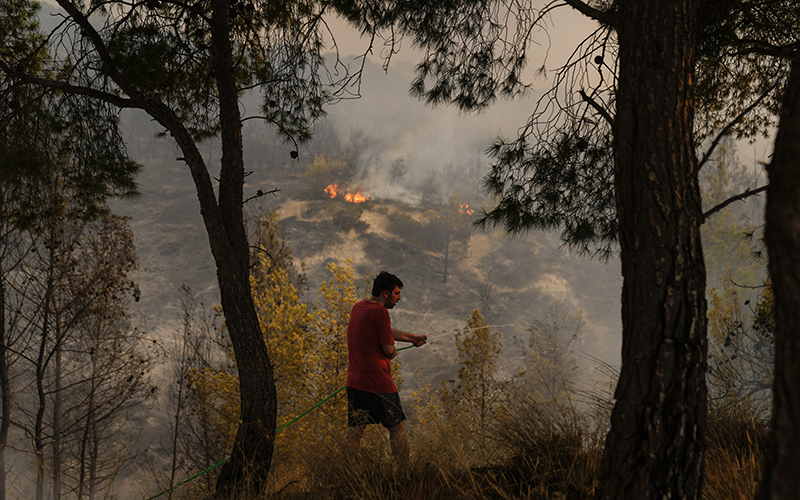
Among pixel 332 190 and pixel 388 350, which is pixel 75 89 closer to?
pixel 388 350

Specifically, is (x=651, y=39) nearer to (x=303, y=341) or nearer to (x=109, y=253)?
(x=303, y=341)

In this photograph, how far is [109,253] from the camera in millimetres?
9484

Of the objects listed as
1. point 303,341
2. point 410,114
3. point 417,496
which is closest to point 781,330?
point 417,496

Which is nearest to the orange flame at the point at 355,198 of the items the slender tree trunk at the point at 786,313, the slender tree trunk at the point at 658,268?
the slender tree trunk at the point at 658,268

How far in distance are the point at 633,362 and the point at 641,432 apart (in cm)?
27

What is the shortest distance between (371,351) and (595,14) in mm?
2629

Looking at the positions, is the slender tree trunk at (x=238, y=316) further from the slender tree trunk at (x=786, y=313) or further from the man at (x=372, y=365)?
the slender tree trunk at (x=786, y=313)

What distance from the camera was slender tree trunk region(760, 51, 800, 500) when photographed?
938 millimetres

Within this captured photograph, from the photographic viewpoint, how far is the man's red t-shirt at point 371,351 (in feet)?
11.0

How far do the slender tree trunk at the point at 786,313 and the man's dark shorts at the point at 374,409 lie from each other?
2.41 m

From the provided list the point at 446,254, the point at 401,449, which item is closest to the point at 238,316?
the point at 401,449

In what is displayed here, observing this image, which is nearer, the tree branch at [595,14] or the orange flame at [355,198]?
the tree branch at [595,14]

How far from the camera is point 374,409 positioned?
3.33m

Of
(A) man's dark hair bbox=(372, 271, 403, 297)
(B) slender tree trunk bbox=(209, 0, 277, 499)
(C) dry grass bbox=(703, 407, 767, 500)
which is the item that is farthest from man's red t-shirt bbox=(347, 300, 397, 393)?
(C) dry grass bbox=(703, 407, 767, 500)
